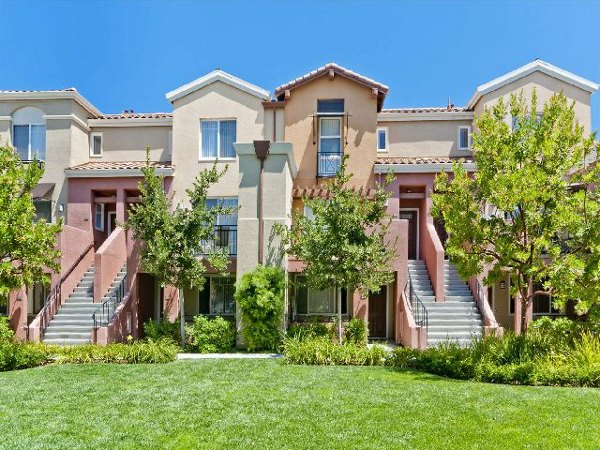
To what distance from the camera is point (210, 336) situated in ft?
55.9

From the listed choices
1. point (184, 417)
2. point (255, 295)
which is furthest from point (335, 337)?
point (184, 417)

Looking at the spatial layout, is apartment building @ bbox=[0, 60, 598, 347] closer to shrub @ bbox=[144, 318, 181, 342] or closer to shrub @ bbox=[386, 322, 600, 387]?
shrub @ bbox=[144, 318, 181, 342]

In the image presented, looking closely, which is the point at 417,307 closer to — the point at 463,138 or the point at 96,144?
the point at 463,138

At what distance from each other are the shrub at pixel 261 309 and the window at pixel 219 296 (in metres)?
3.98

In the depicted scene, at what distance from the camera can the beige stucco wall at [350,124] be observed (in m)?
22.0

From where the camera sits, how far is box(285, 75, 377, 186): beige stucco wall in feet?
72.0

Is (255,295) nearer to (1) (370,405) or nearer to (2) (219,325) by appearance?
(2) (219,325)

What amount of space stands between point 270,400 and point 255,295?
6.97 metres

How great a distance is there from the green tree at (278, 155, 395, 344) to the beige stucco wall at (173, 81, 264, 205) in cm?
623

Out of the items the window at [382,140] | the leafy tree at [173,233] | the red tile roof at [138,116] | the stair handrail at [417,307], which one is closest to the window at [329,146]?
the window at [382,140]

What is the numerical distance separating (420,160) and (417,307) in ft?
21.9

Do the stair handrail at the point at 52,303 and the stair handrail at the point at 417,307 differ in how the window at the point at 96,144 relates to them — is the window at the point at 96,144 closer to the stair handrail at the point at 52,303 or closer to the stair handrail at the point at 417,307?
the stair handrail at the point at 52,303

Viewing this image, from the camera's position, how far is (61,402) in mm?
10203

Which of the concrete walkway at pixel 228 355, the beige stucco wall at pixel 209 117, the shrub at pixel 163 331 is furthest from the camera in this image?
the beige stucco wall at pixel 209 117
